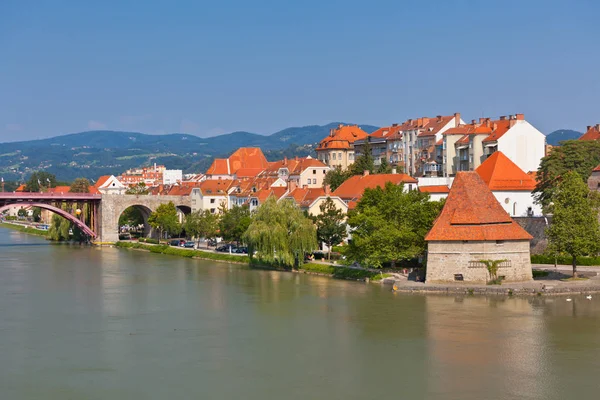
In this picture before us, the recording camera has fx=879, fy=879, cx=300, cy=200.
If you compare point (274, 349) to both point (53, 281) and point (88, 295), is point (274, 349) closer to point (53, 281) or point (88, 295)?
point (88, 295)

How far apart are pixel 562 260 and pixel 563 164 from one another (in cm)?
1007

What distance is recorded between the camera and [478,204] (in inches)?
1342

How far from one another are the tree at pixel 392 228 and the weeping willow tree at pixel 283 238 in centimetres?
353

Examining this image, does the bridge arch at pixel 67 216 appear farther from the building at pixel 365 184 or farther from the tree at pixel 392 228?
the tree at pixel 392 228

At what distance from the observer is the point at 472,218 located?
1323 inches

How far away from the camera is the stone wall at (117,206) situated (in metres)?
70.5

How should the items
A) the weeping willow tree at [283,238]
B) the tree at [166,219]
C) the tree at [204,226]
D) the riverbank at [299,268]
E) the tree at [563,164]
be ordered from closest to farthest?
the riverbank at [299,268] < the weeping willow tree at [283,238] < the tree at [563,164] < the tree at [204,226] < the tree at [166,219]

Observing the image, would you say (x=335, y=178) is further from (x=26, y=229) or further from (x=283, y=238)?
(x=26, y=229)

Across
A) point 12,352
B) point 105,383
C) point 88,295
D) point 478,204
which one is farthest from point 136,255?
point 105,383

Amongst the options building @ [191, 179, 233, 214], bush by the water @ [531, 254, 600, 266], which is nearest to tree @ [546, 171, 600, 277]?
bush by the water @ [531, 254, 600, 266]

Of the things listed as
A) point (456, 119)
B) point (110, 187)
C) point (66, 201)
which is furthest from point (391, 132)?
point (110, 187)

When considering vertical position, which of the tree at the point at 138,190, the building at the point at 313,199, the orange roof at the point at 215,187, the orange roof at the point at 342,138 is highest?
the orange roof at the point at 342,138

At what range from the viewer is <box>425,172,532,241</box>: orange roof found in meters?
33.2

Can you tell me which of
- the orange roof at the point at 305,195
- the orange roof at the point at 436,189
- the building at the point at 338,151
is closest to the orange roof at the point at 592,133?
the orange roof at the point at 436,189
